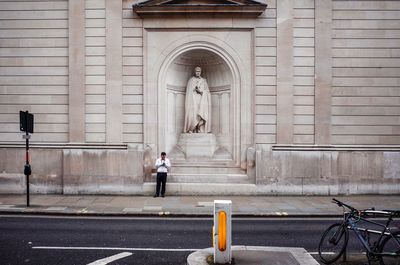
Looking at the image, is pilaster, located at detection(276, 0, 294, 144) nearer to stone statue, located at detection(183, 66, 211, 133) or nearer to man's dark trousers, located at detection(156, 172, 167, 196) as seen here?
stone statue, located at detection(183, 66, 211, 133)

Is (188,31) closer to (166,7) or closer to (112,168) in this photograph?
(166,7)

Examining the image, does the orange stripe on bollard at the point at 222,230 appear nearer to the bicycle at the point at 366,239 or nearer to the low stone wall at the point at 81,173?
the bicycle at the point at 366,239

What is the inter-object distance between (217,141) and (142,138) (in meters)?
3.46

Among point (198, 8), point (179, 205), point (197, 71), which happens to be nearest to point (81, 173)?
point (179, 205)

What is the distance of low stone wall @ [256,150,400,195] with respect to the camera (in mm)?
16672

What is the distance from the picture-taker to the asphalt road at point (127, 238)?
786 cm

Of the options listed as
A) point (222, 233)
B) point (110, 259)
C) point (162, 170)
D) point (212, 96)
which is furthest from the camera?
point (212, 96)

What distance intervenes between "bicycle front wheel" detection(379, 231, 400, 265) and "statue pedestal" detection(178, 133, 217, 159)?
11046mm

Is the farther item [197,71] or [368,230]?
[197,71]

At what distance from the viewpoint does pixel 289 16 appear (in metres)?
16.8

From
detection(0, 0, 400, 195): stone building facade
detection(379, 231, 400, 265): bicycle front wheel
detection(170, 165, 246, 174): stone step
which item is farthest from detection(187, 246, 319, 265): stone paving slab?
detection(170, 165, 246, 174): stone step

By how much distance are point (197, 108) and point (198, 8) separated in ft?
14.1

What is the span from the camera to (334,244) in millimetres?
7293

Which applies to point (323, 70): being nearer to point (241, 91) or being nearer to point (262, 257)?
point (241, 91)
